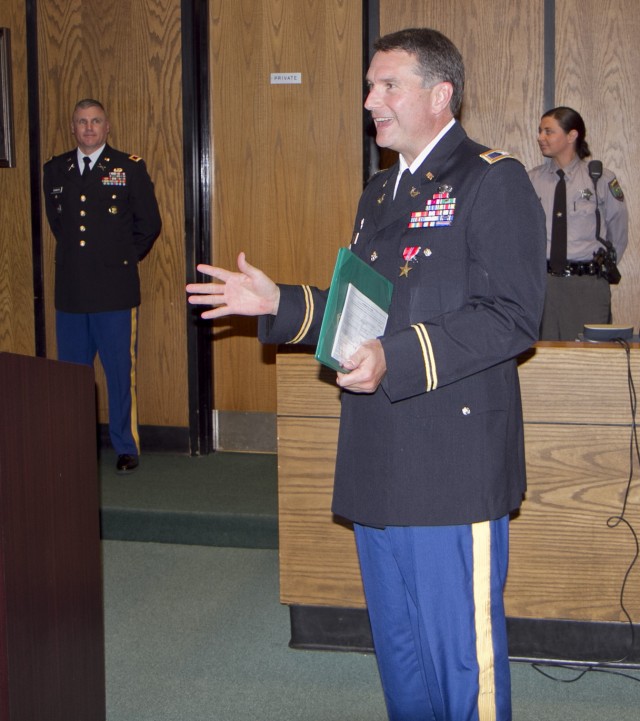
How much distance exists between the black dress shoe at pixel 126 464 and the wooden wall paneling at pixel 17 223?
88cm

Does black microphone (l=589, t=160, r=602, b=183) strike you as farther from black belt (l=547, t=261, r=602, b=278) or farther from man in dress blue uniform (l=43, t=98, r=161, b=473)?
man in dress blue uniform (l=43, t=98, r=161, b=473)

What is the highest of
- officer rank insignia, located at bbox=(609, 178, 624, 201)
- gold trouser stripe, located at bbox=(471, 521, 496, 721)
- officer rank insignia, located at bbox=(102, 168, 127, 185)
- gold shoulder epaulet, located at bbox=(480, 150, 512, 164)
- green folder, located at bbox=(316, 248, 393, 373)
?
officer rank insignia, located at bbox=(102, 168, 127, 185)

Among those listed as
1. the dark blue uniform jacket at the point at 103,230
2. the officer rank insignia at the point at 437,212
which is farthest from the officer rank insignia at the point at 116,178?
the officer rank insignia at the point at 437,212

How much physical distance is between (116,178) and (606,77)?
7.97ft

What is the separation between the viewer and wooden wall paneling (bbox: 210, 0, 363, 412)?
458 centimetres

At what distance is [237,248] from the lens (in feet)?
15.8

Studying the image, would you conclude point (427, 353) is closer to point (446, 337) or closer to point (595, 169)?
point (446, 337)

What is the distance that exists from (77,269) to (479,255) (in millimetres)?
3212

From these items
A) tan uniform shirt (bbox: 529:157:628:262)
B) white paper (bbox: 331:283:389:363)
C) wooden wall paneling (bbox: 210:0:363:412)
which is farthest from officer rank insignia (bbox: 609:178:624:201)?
white paper (bbox: 331:283:389:363)

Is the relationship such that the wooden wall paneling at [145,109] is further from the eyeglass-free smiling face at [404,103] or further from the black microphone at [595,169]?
the eyeglass-free smiling face at [404,103]

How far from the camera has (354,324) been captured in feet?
5.19

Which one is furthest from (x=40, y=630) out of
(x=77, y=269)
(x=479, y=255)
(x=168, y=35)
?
(x=168, y=35)

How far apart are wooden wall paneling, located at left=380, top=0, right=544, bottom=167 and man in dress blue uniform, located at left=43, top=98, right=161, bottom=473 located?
1.49m

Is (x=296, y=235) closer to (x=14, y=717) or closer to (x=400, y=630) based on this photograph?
(x=400, y=630)
